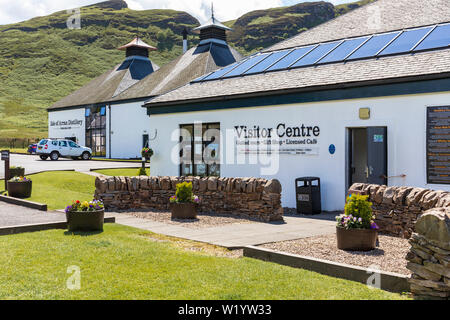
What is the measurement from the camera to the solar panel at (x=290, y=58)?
17.4 metres

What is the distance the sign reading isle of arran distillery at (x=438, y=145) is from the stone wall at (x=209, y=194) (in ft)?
13.5

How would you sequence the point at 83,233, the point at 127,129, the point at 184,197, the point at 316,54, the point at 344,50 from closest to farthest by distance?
1. the point at 83,233
2. the point at 184,197
3. the point at 344,50
4. the point at 316,54
5. the point at 127,129

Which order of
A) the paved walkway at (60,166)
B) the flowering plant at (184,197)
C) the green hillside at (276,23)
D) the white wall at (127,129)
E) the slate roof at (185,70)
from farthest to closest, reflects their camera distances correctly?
the green hillside at (276,23), the white wall at (127,129), the slate roof at (185,70), the paved walkway at (60,166), the flowering plant at (184,197)

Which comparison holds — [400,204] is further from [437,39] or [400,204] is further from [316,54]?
[316,54]

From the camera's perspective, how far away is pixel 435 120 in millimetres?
12023

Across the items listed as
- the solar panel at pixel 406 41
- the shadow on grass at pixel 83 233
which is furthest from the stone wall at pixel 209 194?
the solar panel at pixel 406 41

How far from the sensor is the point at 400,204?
9.56 meters

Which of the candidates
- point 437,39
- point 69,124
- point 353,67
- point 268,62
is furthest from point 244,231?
point 69,124

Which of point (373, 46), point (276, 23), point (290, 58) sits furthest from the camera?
point (276, 23)

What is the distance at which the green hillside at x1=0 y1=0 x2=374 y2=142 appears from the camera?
108 metres

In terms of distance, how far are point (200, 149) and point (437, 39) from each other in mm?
9180

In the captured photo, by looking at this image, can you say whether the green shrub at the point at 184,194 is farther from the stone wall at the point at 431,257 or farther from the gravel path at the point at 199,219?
the stone wall at the point at 431,257

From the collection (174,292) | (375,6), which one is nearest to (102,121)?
(375,6)

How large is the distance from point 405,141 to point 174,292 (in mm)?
9291
